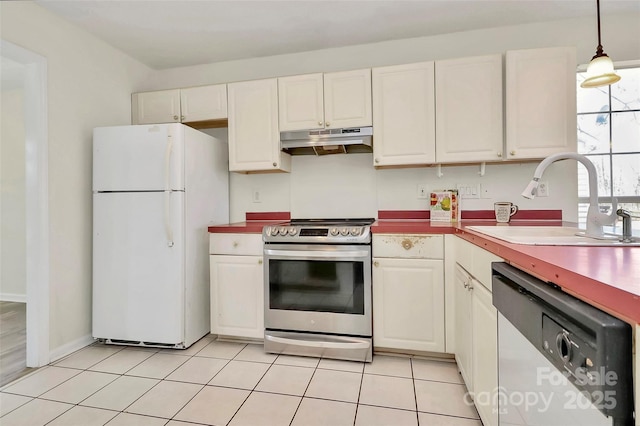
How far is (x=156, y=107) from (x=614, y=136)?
374 cm

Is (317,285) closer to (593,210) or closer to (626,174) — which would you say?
(593,210)

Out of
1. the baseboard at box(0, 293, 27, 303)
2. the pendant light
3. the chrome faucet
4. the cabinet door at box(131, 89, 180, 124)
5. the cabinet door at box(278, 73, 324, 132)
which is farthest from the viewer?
the baseboard at box(0, 293, 27, 303)

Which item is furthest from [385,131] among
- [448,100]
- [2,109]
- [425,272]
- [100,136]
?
[2,109]

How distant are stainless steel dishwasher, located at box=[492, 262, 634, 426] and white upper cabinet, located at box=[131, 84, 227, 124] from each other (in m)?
2.48

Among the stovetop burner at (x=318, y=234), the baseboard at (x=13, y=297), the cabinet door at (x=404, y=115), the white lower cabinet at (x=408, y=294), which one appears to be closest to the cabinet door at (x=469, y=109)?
the cabinet door at (x=404, y=115)

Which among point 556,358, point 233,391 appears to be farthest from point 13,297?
point 556,358

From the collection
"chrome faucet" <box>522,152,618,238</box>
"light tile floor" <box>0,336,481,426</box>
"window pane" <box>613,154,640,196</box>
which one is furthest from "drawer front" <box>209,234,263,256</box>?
"window pane" <box>613,154,640,196</box>

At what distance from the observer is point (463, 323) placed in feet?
5.89

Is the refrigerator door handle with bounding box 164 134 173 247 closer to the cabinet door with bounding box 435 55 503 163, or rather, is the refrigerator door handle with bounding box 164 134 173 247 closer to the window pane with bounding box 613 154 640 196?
the cabinet door with bounding box 435 55 503 163

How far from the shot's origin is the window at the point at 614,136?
2.39m

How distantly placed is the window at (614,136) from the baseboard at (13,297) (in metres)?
5.62

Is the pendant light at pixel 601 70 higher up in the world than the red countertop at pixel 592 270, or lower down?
higher up

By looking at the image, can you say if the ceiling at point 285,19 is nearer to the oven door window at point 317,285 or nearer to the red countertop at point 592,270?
the oven door window at point 317,285

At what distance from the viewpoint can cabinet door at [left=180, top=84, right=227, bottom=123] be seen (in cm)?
275
